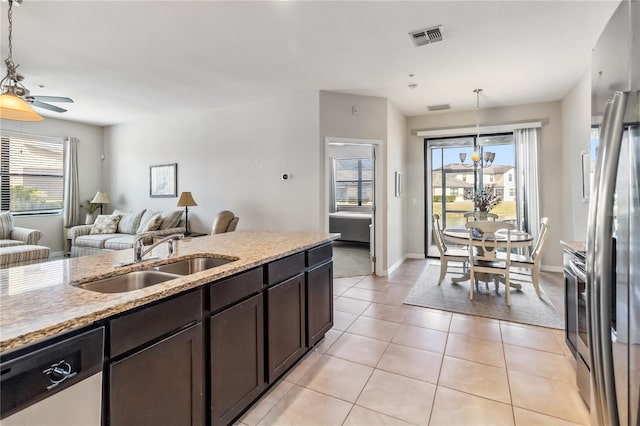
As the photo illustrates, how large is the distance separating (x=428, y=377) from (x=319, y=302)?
3.25 ft

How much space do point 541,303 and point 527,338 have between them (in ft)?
3.67

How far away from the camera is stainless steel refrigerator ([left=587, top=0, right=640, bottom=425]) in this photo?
2.88ft

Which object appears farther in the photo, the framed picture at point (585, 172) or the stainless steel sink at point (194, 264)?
the framed picture at point (585, 172)

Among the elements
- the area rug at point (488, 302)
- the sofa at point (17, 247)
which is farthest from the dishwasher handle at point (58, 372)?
the sofa at point (17, 247)

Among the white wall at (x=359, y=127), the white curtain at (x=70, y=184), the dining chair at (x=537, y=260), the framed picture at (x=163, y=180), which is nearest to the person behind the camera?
the dining chair at (x=537, y=260)

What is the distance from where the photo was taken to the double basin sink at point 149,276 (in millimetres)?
1540

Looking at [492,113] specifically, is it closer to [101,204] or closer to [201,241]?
[201,241]

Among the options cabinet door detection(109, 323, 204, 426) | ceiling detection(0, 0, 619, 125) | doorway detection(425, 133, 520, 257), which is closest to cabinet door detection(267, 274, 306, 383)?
cabinet door detection(109, 323, 204, 426)

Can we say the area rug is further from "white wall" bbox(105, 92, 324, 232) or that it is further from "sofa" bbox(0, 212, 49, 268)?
"sofa" bbox(0, 212, 49, 268)

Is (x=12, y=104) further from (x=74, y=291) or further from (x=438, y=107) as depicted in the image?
(x=438, y=107)

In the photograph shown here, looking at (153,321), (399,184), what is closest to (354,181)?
(399,184)

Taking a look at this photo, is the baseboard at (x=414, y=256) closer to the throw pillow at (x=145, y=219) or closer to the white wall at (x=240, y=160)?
the white wall at (x=240, y=160)

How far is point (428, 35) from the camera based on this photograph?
2920 millimetres

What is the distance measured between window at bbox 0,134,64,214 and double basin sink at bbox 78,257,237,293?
238 inches
